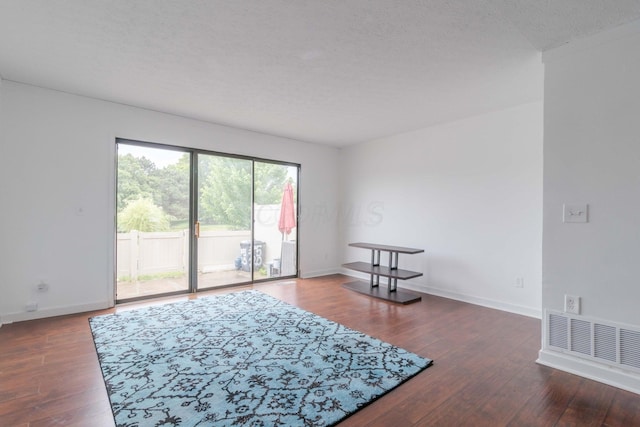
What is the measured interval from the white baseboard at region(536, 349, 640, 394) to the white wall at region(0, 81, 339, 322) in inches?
191

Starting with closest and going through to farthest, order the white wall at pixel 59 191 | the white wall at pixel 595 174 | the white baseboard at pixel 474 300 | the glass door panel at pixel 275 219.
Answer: the white wall at pixel 595 174, the white wall at pixel 59 191, the white baseboard at pixel 474 300, the glass door panel at pixel 275 219

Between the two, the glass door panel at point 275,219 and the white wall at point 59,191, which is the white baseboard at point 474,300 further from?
the white wall at point 59,191

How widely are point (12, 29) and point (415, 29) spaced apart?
3.12 meters

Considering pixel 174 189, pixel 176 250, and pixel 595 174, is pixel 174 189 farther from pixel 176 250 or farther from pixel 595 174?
pixel 595 174

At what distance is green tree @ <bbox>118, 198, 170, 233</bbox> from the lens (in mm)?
4109

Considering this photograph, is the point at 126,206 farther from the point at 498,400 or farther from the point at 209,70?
the point at 498,400

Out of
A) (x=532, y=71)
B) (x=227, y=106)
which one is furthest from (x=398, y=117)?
(x=227, y=106)

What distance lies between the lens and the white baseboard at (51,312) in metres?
3.37

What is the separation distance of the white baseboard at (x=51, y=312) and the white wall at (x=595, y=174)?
4887mm

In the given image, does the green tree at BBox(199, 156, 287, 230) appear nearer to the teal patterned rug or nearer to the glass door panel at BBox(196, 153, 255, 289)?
the glass door panel at BBox(196, 153, 255, 289)

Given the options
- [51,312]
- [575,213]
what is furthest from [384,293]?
[51,312]

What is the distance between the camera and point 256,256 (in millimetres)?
5312

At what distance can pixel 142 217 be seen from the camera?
423 centimetres

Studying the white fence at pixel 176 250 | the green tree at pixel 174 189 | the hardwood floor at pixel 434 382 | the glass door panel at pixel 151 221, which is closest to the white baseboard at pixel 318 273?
the white fence at pixel 176 250
